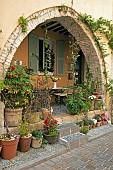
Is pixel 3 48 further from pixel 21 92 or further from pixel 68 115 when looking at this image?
pixel 68 115

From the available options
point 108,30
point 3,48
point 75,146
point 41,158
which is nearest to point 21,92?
point 3,48

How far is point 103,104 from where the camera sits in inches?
256

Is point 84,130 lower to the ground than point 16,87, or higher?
lower

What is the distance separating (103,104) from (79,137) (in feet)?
6.67

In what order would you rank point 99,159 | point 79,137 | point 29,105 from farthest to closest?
1. point 79,137
2. point 29,105
3. point 99,159

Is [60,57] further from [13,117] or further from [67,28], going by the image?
[13,117]

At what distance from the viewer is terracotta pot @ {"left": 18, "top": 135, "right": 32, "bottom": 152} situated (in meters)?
3.96

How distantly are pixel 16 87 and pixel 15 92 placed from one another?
0.38 ft

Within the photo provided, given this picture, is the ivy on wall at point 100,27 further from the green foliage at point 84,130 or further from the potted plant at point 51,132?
the potted plant at point 51,132

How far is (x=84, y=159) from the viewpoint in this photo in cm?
407

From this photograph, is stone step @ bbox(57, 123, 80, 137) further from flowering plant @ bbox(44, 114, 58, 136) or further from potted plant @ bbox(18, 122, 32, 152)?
potted plant @ bbox(18, 122, 32, 152)

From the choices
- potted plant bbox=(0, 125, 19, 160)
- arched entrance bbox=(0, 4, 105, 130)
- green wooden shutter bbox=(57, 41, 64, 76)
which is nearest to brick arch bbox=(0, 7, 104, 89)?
arched entrance bbox=(0, 4, 105, 130)

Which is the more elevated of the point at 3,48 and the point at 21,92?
the point at 3,48

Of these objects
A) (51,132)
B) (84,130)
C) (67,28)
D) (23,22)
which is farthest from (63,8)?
(84,130)
